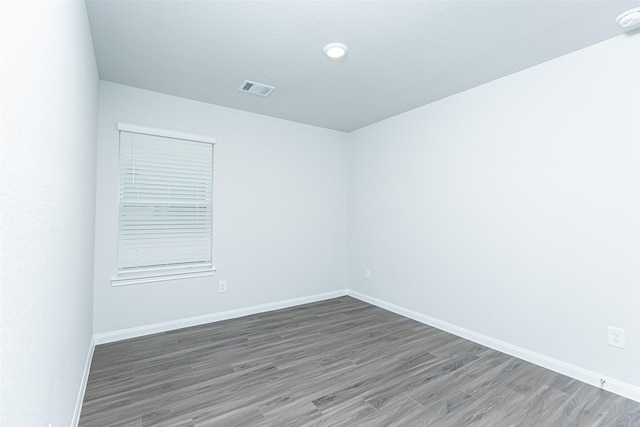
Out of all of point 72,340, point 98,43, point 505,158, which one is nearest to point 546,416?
point 505,158

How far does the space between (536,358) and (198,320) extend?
320 cm

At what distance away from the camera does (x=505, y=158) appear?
282 cm

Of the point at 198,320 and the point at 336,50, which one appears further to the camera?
the point at 198,320

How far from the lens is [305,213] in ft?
13.9

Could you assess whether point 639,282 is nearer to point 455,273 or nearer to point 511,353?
point 511,353

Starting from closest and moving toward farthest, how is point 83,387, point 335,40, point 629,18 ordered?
point 629,18 < point 83,387 < point 335,40

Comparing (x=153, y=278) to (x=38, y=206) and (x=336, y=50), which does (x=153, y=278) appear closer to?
(x=38, y=206)

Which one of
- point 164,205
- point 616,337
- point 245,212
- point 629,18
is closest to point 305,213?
point 245,212

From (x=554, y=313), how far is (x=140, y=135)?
4.00m

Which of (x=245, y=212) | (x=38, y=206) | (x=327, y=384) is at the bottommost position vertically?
(x=327, y=384)

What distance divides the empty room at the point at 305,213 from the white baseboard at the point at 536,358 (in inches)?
0.6

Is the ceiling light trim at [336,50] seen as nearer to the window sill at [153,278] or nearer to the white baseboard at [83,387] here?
the window sill at [153,278]

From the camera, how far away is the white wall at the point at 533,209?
7.15ft

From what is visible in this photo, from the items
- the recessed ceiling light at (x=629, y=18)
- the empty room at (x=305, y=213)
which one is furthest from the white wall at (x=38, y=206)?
the recessed ceiling light at (x=629, y=18)
